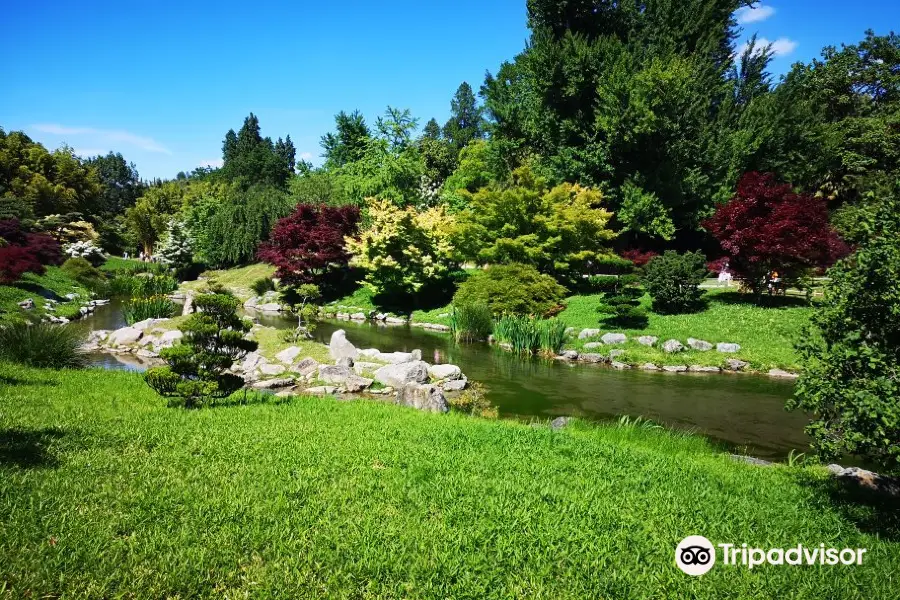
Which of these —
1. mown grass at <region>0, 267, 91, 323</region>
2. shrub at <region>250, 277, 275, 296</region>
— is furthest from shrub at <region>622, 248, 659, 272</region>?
mown grass at <region>0, 267, 91, 323</region>

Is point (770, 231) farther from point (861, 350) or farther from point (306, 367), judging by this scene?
point (306, 367)

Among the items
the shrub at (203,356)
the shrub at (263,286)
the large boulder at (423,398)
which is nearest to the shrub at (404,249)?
the shrub at (263,286)

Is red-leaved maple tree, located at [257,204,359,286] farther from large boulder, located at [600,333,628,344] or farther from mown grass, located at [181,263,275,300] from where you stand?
large boulder, located at [600,333,628,344]

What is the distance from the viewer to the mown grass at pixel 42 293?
56.7ft

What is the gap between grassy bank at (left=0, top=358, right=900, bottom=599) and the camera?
3.20 metres

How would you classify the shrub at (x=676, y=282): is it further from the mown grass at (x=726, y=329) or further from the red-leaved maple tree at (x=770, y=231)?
the red-leaved maple tree at (x=770, y=231)

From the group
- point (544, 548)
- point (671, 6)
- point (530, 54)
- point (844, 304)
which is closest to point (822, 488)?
point (844, 304)

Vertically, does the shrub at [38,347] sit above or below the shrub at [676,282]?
below

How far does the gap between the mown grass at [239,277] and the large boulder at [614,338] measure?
22.1m

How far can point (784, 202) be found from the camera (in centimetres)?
1545

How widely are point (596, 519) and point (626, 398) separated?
7.49m

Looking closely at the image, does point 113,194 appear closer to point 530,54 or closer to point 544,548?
point 530,54

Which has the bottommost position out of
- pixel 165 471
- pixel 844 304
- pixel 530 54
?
pixel 165 471

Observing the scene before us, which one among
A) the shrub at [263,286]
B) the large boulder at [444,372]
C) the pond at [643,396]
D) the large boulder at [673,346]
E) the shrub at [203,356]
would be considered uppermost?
the shrub at [263,286]
